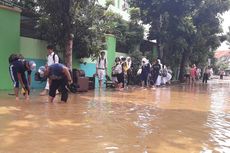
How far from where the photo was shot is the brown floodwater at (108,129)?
20.8 feet

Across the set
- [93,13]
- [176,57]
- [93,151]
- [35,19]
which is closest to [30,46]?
[35,19]

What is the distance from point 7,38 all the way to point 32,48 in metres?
1.53

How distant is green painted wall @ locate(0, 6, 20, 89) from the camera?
49.5 ft

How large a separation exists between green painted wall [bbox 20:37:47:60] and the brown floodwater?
481 cm

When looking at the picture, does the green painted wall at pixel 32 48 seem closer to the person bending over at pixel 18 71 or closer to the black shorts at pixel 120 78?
the black shorts at pixel 120 78

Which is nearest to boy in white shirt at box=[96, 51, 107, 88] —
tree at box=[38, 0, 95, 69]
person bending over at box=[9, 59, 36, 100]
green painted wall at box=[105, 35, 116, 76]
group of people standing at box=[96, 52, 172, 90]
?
group of people standing at box=[96, 52, 172, 90]

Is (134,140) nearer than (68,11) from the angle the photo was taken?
Yes

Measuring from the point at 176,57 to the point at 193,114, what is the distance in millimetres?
21804

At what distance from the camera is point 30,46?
16.5 m

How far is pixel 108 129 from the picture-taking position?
7.82m

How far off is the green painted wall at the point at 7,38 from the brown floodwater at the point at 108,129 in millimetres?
3677

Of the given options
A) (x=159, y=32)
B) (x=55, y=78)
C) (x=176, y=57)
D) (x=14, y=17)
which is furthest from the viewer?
(x=176, y=57)

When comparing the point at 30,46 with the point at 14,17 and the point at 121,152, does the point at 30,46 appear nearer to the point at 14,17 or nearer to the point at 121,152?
the point at 14,17

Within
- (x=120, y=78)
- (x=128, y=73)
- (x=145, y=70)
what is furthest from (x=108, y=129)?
(x=128, y=73)
